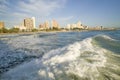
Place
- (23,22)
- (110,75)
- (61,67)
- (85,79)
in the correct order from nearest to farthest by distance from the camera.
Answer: (85,79) → (110,75) → (61,67) → (23,22)

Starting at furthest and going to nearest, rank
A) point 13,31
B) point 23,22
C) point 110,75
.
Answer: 1. point 23,22
2. point 13,31
3. point 110,75

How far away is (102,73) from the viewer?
15.8ft

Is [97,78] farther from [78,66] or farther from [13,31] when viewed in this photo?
[13,31]

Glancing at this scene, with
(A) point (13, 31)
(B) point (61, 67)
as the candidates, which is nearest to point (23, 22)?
(A) point (13, 31)

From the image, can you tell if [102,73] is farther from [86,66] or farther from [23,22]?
[23,22]

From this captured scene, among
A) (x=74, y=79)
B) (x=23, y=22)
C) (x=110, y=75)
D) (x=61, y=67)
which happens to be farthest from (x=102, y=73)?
(x=23, y=22)

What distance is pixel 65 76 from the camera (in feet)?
14.9

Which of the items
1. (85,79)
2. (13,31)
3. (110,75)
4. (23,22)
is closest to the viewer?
(85,79)

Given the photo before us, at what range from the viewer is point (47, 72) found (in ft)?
16.2

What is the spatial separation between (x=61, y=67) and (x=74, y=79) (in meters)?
1.14

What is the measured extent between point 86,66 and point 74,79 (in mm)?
1213

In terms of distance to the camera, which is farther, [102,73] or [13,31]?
[13,31]

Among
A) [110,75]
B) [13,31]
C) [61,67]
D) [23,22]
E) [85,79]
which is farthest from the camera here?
[23,22]

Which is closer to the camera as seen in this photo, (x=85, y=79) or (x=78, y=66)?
(x=85, y=79)
